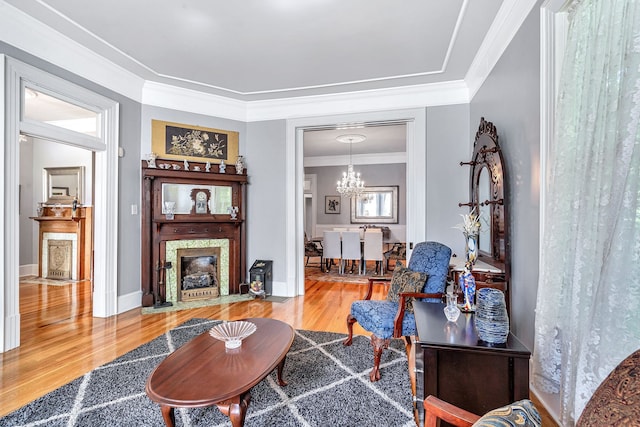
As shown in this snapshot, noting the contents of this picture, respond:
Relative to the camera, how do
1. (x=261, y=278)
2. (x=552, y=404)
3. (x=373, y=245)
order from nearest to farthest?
(x=552, y=404) < (x=261, y=278) < (x=373, y=245)

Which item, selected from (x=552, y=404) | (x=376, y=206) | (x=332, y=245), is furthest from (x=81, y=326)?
(x=376, y=206)

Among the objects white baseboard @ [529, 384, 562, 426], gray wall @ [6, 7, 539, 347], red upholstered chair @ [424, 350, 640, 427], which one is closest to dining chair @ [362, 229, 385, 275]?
gray wall @ [6, 7, 539, 347]

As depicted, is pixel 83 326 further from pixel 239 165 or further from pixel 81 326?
pixel 239 165

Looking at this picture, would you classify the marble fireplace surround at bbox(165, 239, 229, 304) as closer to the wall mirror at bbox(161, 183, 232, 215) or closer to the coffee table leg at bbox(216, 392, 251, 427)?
the wall mirror at bbox(161, 183, 232, 215)

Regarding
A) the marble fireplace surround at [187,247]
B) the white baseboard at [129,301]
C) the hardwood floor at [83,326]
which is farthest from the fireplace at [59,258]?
the marble fireplace surround at [187,247]

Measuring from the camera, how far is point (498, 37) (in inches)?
106

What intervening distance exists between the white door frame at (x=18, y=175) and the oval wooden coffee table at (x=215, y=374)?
200cm

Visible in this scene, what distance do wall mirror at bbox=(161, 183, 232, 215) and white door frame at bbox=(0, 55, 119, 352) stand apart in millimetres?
645

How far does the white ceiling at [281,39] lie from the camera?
254 cm

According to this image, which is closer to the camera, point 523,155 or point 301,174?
point 523,155

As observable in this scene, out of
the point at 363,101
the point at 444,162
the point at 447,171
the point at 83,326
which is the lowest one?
the point at 83,326

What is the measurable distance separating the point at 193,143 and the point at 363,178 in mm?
5152

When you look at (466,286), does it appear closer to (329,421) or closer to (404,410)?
(404,410)

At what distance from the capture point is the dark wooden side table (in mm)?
1397
